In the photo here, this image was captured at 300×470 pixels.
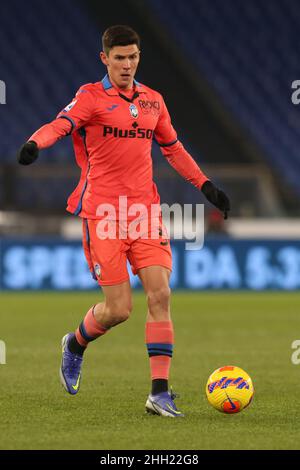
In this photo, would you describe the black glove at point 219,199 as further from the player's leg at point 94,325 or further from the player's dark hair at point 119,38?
the player's dark hair at point 119,38

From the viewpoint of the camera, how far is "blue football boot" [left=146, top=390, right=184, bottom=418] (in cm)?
573

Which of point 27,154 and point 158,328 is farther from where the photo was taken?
point 158,328

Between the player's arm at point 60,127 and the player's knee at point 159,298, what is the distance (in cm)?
97

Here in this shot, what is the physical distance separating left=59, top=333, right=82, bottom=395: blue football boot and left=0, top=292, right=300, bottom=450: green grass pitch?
0.32 ft

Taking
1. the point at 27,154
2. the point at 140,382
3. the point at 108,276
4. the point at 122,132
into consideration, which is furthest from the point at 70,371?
the point at 27,154

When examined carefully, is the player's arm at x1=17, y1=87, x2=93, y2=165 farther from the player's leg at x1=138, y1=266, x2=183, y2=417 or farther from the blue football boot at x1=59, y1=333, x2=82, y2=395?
the blue football boot at x1=59, y1=333, x2=82, y2=395

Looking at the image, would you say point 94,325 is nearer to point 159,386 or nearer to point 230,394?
point 159,386

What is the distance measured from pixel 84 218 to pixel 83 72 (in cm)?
1450

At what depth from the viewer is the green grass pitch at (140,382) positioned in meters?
5.01

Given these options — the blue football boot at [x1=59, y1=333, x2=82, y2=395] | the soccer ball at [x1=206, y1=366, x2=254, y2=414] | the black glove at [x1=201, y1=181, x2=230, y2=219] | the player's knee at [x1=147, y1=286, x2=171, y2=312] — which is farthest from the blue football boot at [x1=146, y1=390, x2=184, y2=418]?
the black glove at [x1=201, y1=181, x2=230, y2=219]

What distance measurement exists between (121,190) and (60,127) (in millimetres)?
532

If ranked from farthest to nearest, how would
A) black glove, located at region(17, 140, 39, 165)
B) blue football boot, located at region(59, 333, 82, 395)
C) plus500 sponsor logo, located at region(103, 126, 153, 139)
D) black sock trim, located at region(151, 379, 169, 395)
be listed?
blue football boot, located at region(59, 333, 82, 395)
plus500 sponsor logo, located at region(103, 126, 153, 139)
black sock trim, located at region(151, 379, 169, 395)
black glove, located at region(17, 140, 39, 165)

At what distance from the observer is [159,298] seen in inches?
231

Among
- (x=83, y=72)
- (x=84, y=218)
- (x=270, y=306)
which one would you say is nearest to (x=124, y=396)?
(x=84, y=218)
